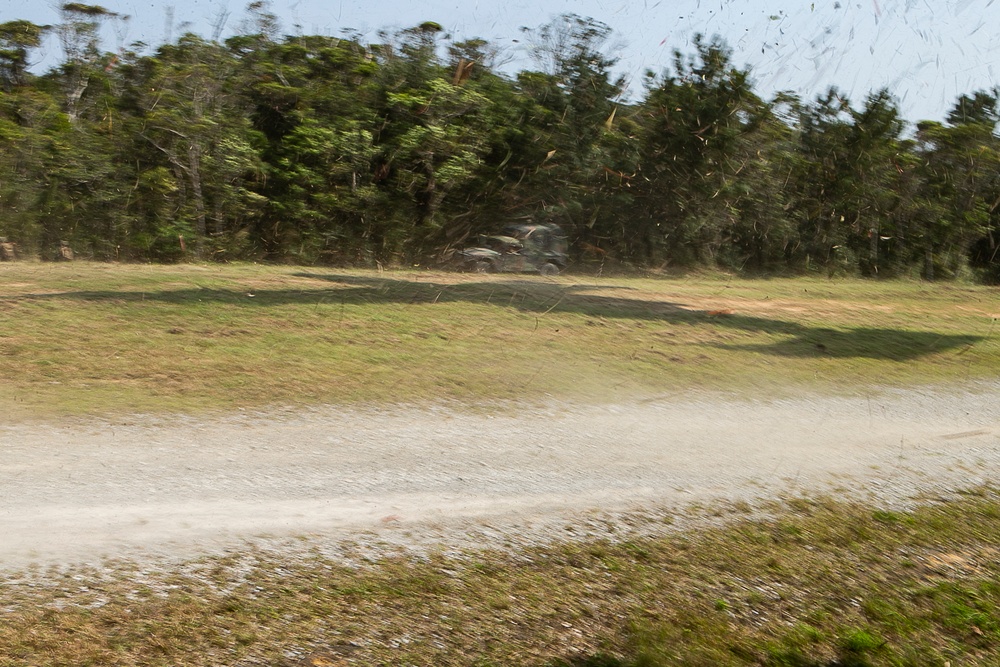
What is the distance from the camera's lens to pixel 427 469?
18.2 ft

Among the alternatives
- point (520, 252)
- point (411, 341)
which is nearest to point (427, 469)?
point (411, 341)

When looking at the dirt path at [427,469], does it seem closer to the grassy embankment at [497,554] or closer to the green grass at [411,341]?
the grassy embankment at [497,554]

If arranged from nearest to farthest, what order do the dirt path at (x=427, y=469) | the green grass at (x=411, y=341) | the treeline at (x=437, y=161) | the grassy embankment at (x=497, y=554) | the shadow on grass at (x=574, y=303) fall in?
the grassy embankment at (x=497, y=554) → the dirt path at (x=427, y=469) → the green grass at (x=411, y=341) → the shadow on grass at (x=574, y=303) → the treeline at (x=437, y=161)

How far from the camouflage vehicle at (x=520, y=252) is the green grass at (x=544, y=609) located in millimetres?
13328

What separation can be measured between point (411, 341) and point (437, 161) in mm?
9872

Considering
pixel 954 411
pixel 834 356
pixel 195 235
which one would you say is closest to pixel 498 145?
pixel 195 235

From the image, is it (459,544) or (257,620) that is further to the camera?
(459,544)

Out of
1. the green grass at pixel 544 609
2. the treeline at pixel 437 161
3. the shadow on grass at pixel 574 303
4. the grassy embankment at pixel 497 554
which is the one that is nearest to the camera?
Answer: the green grass at pixel 544 609

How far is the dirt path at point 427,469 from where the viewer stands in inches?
175

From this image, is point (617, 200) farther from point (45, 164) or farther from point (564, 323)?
point (45, 164)

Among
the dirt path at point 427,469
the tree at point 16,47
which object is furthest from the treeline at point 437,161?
the dirt path at point 427,469

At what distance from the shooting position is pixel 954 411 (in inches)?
316

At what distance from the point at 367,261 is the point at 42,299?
8.39 m

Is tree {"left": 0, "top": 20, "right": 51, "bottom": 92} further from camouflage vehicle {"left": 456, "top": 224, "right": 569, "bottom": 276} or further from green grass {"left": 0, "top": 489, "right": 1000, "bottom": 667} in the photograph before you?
green grass {"left": 0, "top": 489, "right": 1000, "bottom": 667}
